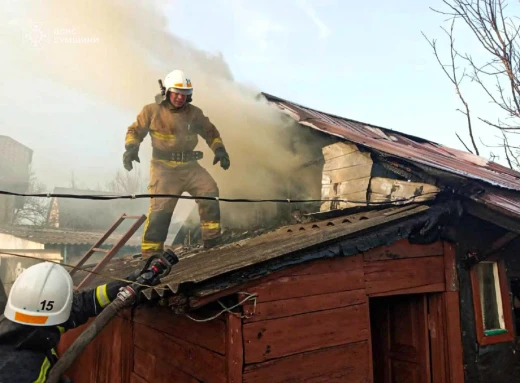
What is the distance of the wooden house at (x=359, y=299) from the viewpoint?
3.30 m

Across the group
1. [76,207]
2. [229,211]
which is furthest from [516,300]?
[76,207]

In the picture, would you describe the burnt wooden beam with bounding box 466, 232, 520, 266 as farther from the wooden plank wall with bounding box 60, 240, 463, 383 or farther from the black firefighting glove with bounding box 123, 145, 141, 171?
the black firefighting glove with bounding box 123, 145, 141, 171

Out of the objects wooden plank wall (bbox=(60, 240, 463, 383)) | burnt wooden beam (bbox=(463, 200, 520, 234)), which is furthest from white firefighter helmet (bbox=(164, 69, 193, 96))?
burnt wooden beam (bbox=(463, 200, 520, 234))

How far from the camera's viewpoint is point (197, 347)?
3643mm

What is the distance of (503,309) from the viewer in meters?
5.07

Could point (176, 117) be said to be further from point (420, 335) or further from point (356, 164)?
point (420, 335)

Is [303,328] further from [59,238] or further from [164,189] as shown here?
[59,238]

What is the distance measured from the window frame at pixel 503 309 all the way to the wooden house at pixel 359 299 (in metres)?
0.01

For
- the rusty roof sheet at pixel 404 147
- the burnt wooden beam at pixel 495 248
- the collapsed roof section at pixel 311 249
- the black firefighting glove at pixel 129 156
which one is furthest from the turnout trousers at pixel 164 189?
the burnt wooden beam at pixel 495 248

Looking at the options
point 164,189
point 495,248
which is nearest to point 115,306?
point 164,189

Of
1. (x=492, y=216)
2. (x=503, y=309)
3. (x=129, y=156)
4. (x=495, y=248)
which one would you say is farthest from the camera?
(x=129, y=156)

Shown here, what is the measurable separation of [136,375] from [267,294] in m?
2.44

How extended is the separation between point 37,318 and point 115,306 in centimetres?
54

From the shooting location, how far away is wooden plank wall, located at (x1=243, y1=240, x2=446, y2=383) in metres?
3.34
